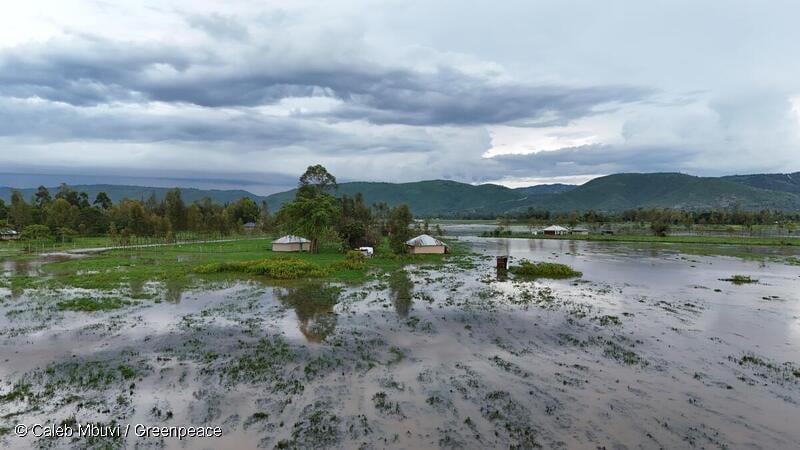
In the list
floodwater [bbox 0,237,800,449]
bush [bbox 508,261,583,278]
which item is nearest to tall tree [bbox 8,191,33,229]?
floodwater [bbox 0,237,800,449]

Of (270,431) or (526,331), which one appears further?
(526,331)

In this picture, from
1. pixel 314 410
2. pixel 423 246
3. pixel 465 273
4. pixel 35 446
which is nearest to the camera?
pixel 35 446

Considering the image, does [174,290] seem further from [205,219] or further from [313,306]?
[205,219]

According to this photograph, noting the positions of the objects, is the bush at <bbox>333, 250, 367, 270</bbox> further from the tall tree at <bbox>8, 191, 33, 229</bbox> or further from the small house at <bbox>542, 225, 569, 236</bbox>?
the small house at <bbox>542, 225, 569, 236</bbox>

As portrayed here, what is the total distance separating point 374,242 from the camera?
2190 inches

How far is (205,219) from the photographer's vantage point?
264 feet

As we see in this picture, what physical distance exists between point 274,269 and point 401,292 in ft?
36.7

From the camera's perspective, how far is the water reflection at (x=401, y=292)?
2227cm

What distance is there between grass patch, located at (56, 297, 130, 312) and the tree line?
26.4 metres

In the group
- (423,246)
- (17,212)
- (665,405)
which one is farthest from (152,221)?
(665,405)

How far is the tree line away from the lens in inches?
1993

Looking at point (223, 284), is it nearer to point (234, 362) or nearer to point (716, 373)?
point (234, 362)

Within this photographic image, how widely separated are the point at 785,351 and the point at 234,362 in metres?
19.3

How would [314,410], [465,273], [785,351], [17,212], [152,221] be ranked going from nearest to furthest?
[314,410]
[785,351]
[465,273]
[152,221]
[17,212]
